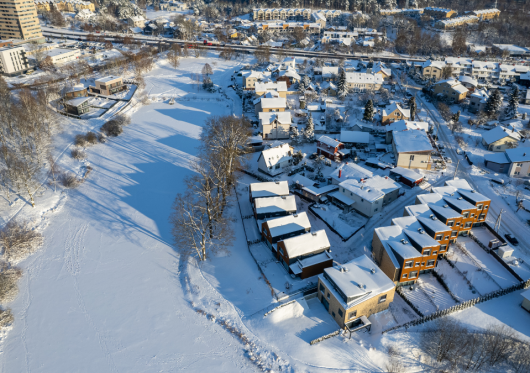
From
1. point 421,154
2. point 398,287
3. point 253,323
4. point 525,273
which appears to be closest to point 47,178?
point 253,323

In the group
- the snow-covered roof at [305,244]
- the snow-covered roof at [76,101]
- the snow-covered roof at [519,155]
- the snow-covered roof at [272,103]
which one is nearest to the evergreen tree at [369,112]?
the snow-covered roof at [272,103]

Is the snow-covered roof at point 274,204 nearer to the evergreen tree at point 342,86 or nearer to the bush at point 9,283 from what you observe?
Result: the bush at point 9,283

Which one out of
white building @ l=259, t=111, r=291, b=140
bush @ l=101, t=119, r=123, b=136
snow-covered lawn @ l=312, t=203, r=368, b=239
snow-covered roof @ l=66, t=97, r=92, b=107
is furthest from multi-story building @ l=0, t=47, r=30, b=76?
snow-covered lawn @ l=312, t=203, r=368, b=239

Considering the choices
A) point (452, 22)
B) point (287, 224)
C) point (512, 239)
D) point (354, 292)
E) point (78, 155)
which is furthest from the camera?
point (452, 22)

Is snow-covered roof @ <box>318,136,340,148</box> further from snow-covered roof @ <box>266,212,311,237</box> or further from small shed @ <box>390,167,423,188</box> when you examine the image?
snow-covered roof @ <box>266,212,311,237</box>

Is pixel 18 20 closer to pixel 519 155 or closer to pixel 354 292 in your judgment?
pixel 354 292

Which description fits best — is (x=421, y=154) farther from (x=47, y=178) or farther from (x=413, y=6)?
(x=413, y=6)

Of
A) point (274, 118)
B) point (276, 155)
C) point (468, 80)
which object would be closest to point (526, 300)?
point (276, 155)
